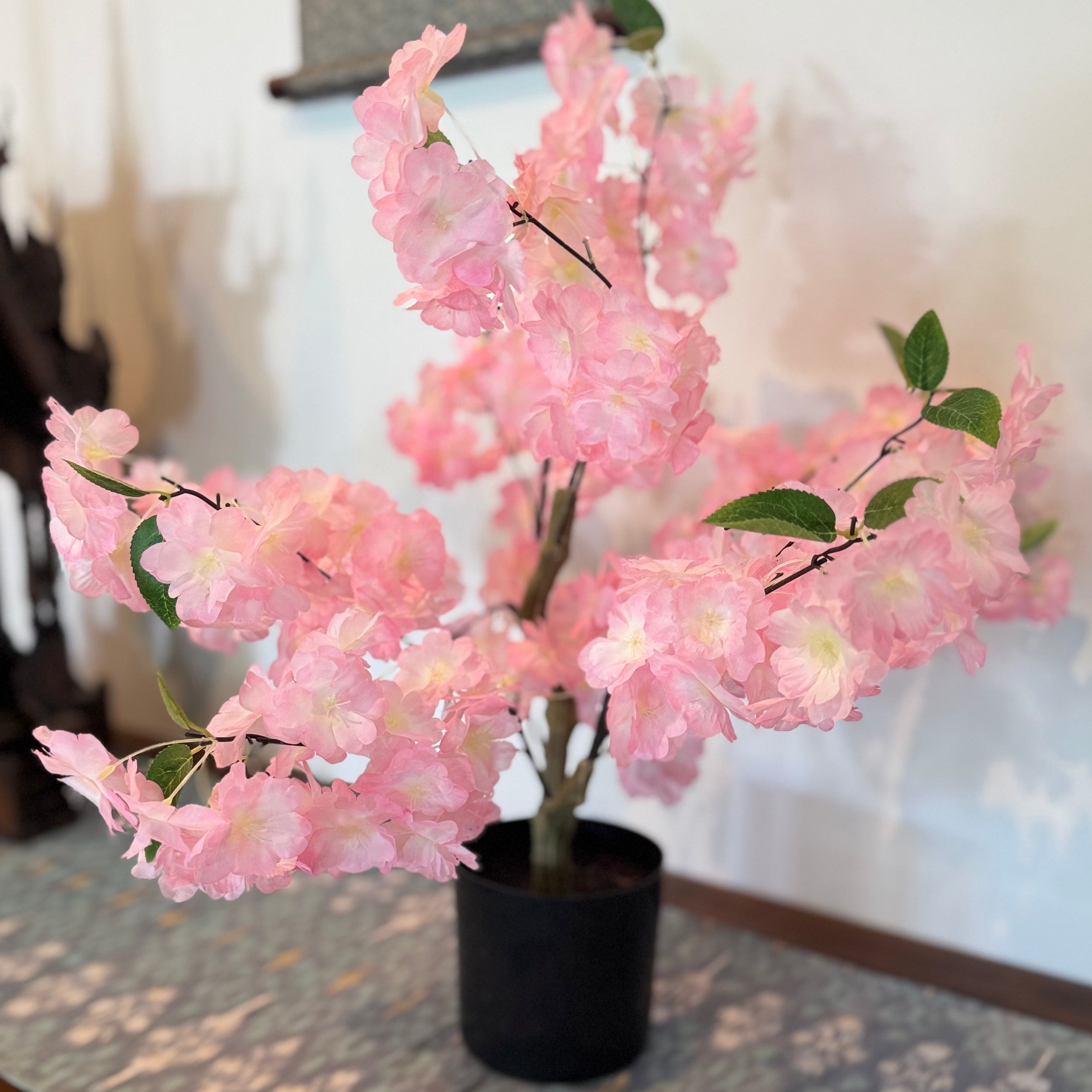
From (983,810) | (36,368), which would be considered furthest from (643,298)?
(36,368)

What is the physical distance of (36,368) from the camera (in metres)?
1.23

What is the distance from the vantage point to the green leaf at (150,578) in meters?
0.61

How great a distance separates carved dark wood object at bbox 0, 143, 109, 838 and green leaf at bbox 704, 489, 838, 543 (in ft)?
3.15

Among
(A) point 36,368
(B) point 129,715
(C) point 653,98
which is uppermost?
(C) point 653,98

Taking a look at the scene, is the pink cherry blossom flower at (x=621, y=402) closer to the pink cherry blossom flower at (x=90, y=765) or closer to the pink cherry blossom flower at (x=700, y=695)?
the pink cherry blossom flower at (x=700, y=695)

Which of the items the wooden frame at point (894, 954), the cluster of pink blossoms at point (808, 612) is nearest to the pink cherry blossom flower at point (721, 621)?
the cluster of pink blossoms at point (808, 612)

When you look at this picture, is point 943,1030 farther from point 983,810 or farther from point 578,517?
point 578,517

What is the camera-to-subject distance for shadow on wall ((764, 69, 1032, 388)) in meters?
0.91

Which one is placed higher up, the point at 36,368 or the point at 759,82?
the point at 759,82

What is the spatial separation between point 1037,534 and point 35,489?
3.73ft

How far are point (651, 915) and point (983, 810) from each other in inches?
13.9

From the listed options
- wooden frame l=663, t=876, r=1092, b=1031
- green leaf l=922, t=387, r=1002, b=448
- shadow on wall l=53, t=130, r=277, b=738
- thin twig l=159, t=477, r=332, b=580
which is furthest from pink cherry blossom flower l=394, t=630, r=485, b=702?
shadow on wall l=53, t=130, r=277, b=738

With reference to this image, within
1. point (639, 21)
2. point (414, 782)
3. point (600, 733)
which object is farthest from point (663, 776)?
point (639, 21)

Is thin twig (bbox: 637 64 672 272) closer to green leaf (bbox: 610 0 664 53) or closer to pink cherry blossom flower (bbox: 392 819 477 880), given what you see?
Answer: green leaf (bbox: 610 0 664 53)
